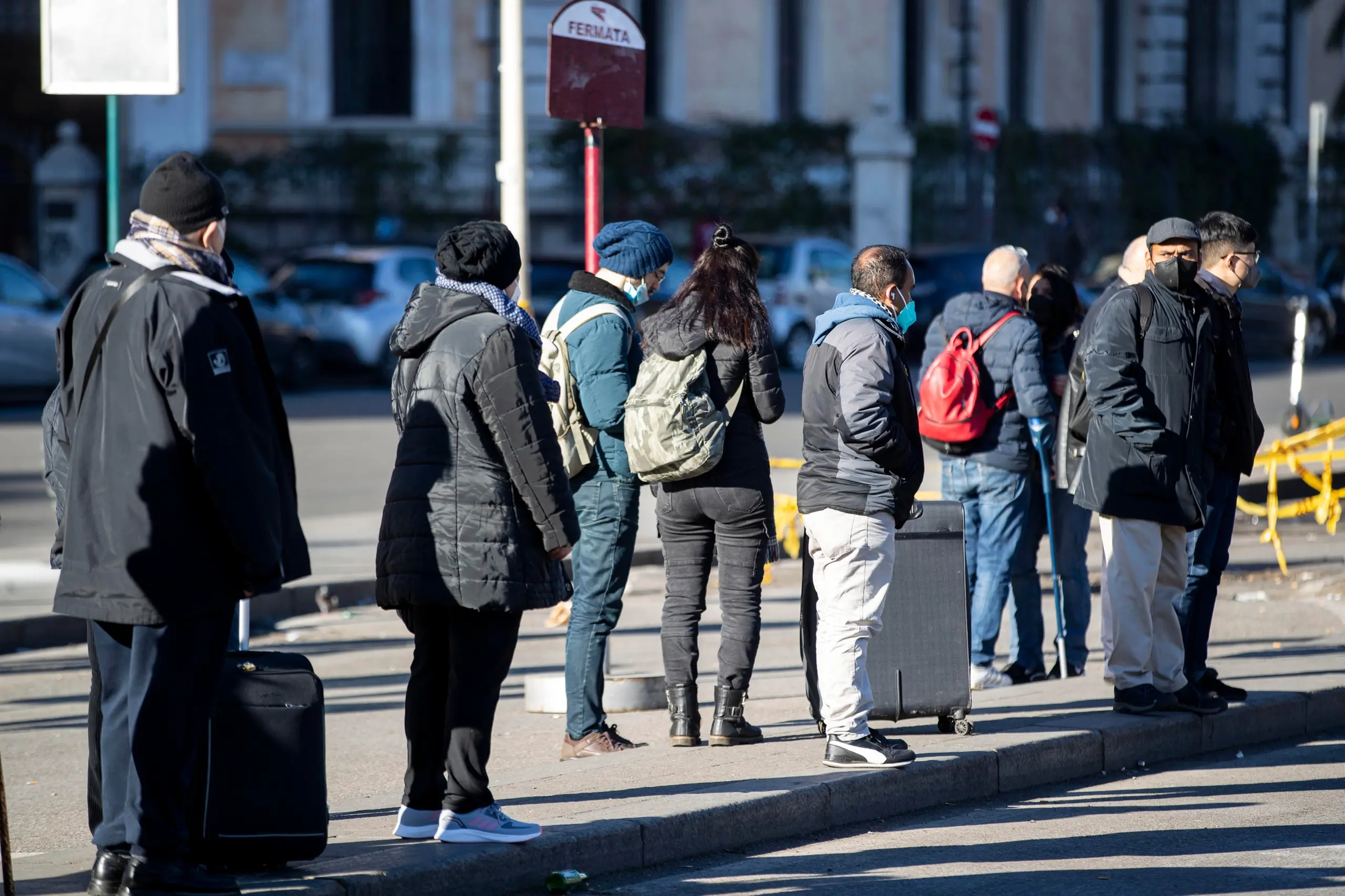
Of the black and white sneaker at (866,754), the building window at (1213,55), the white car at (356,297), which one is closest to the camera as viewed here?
the black and white sneaker at (866,754)

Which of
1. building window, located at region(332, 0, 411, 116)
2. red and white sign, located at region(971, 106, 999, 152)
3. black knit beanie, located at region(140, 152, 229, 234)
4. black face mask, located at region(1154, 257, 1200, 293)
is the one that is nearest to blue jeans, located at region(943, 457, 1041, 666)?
black face mask, located at region(1154, 257, 1200, 293)

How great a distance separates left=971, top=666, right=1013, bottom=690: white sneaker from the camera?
8273 mm

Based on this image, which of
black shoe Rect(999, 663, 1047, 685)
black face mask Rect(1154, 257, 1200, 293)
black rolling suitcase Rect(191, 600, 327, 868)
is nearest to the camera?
black rolling suitcase Rect(191, 600, 327, 868)

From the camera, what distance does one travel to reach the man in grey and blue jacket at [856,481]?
20.5 ft

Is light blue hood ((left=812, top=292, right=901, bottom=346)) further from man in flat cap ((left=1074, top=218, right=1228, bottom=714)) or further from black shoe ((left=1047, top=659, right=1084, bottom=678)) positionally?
black shoe ((left=1047, top=659, right=1084, bottom=678))

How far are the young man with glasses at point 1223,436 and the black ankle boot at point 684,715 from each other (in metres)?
2.02

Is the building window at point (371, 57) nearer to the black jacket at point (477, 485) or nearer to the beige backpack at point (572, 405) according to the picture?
the beige backpack at point (572, 405)

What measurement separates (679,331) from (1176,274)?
6.39 ft

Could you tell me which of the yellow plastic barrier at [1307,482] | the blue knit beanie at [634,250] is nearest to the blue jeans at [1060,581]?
the blue knit beanie at [634,250]

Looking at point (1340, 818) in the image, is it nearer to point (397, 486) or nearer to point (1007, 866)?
point (1007, 866)

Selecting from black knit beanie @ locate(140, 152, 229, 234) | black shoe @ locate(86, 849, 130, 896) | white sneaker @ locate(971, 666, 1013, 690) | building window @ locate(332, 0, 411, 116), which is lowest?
white sneaker @ locate(971, 666, 1013, 690)

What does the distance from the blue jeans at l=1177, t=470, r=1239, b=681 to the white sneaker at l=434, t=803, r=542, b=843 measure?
3.21 meters

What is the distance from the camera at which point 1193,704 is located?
291 inches

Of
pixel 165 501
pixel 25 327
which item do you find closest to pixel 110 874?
pixel 165 501
